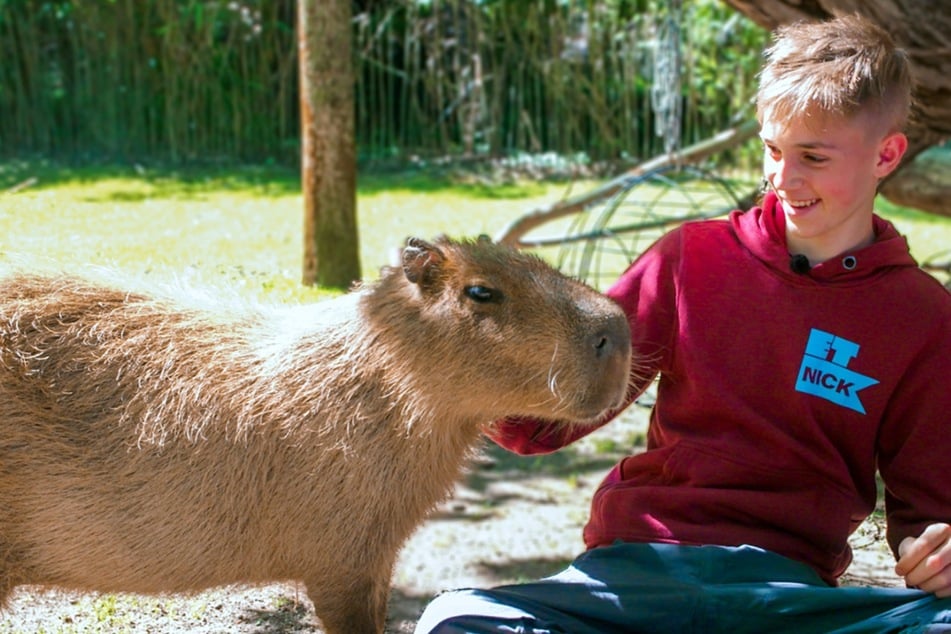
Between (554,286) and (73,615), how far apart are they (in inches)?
65.4

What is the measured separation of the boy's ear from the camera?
2.43 meters

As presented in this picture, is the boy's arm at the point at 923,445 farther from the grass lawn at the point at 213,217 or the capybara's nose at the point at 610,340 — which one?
the grass lawn at the point at 213,217

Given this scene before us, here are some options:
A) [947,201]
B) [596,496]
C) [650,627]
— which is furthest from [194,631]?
[947,201]

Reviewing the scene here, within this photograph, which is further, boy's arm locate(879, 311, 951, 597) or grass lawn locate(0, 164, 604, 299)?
grass lawn locate(0, 164, 604, 299)

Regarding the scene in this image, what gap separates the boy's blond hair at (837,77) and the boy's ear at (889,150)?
23 mm

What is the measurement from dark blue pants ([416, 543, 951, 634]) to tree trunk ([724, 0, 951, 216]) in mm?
2346

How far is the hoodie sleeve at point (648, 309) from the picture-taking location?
8.43 ft

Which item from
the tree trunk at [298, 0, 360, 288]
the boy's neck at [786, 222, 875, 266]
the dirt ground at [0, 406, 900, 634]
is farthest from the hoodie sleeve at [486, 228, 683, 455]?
the tree trunk at [298, 0, 360, 288]

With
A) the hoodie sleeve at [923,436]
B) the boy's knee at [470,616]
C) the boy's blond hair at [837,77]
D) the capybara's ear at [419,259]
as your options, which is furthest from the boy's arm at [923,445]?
the capybara's ear at [419,259]

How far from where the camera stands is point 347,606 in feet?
8.35

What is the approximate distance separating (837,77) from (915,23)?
6.54 ft

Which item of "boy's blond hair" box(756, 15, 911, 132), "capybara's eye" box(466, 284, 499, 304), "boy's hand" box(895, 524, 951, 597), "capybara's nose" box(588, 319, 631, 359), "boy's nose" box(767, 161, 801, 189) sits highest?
"boy's blond hair" box(756, 15, 911, 132)

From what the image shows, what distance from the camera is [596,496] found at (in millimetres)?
2604

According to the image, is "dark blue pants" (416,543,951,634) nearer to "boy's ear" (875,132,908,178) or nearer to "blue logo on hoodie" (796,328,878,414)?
"blue logo on hoodie" (796,328,878,414)
